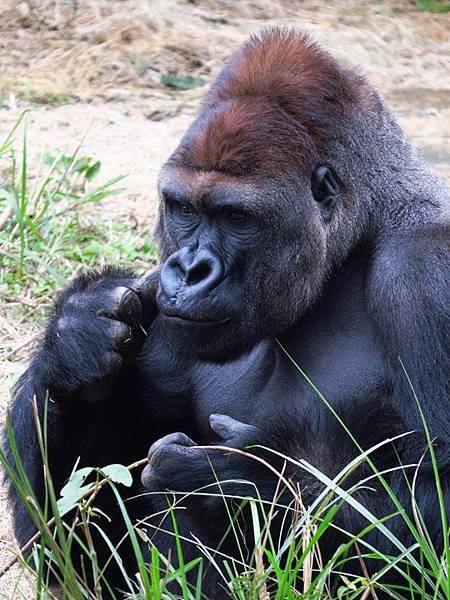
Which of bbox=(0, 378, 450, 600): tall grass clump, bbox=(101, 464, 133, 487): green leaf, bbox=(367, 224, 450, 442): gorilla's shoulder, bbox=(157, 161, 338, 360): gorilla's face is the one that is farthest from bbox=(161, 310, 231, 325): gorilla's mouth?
bbox=(101, 464, 133, 487): green leaf

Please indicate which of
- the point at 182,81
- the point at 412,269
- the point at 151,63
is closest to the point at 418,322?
the point at 412,269

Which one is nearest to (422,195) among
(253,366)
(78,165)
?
(253,366)

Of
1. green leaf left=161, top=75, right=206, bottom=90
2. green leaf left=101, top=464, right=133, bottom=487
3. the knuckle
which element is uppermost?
green leaf left=101, top=464, right=133, bottom=487

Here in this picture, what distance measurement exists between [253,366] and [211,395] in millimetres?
185

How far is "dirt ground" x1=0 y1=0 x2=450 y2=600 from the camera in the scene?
24.9ft

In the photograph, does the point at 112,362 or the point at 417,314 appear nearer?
the point at 417,314

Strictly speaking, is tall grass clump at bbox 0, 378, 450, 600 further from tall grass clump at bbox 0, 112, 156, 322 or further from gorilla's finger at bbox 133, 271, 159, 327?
tall grass clump at bbox 0, 112, 156, 322

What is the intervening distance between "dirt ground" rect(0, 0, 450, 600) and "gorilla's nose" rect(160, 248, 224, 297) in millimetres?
3274

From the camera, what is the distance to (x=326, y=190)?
3.76m

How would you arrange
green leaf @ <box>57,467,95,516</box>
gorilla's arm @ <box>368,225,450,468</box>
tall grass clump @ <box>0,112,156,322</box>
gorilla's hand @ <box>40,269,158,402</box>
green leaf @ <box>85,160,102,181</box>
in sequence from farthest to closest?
1. green leaf @ <box>85,160,102,181</box>
2. tall grass clump @ <box>0,112,156,322</box>
3. gorilla's hand @ <box>40,269,158,402</box>
4. gorilla's arm @ <box>368,225,450,468</box>
5. green leaf @ <box>57,467,95,516</box>

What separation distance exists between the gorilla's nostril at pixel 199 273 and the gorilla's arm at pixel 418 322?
1.78ft

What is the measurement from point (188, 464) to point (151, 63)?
19.6ft

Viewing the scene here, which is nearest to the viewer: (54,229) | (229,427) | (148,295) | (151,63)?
(229,427)

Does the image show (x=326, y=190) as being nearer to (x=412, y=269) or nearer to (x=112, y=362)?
(x=412, y=269)
